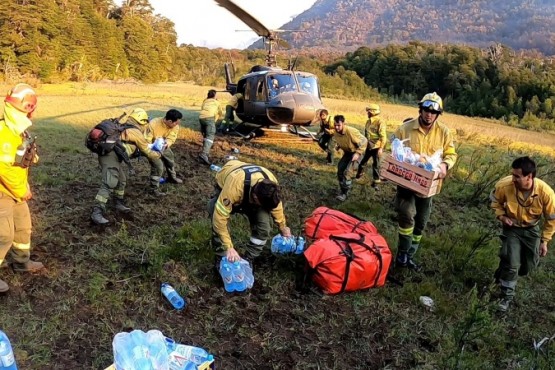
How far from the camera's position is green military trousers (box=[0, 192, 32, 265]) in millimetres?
3919

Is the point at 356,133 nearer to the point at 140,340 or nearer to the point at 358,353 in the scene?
the point at 358,353

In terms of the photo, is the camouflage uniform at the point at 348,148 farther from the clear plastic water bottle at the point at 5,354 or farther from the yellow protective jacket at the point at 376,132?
the clear plastic water bottle at the point at 5,354

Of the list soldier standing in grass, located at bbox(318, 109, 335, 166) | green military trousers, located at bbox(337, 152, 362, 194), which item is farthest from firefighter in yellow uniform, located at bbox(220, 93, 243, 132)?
green military trousers, located at bbox(337, 152, 362, 194)

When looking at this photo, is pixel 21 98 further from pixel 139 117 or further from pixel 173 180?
pixel 173 180

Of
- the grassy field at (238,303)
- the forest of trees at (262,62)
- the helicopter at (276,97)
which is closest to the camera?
the grassy field at (238,303)

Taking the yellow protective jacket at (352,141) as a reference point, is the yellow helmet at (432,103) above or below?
above

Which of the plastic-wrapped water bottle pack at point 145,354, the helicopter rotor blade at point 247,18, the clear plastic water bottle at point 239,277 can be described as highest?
the helicopter rotor blade at point 247,18

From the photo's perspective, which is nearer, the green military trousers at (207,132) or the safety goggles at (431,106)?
the safety goggles at (431,106)

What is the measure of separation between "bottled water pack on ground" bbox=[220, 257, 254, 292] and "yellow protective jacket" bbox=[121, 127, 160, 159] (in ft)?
8.04

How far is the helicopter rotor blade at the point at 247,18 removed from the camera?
11.2 meters

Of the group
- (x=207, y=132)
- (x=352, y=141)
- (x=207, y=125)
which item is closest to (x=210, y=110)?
(x=207, y=125)

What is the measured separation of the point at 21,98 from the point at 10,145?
0.41 m

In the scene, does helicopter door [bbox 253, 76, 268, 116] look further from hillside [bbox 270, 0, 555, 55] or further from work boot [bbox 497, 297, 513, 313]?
hillside [bbox 270, 0, 555, 55]

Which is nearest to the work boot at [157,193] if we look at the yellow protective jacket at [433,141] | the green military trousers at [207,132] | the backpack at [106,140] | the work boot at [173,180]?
the work boot at [173,180]
